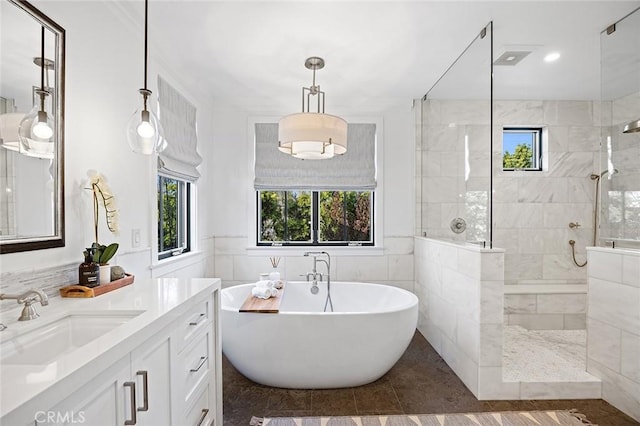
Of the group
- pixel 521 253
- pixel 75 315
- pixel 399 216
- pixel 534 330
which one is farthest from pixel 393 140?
pixel 75 315

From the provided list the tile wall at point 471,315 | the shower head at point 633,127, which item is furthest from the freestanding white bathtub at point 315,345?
the shower head at point 633,127

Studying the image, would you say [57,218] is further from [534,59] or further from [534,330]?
[534,330]

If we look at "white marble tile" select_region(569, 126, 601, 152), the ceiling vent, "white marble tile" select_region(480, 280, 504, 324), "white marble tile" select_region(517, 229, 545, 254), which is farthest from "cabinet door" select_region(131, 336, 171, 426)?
"white marble tile" select_region(569, 126, 601, 152)

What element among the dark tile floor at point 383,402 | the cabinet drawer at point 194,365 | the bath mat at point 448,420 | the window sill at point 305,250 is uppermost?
the window sill at point 305,250

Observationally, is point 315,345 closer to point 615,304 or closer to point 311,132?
point 311,132

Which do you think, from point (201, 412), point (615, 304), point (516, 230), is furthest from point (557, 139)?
point (201, 412)

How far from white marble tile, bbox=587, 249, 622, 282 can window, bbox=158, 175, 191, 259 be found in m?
3.19

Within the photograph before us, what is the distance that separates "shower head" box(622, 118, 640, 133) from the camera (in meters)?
1.96

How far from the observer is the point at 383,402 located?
2.20m

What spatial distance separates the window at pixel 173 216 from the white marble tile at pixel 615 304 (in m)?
3.20

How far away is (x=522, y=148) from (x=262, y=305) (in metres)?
3.33

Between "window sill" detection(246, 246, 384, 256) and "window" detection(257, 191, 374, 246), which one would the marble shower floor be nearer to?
"window sill" detection(246, 246, 384, 256)

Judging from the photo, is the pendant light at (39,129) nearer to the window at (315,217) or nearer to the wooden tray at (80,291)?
the wooden tray at (80,291)

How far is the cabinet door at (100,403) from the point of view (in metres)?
0.72
